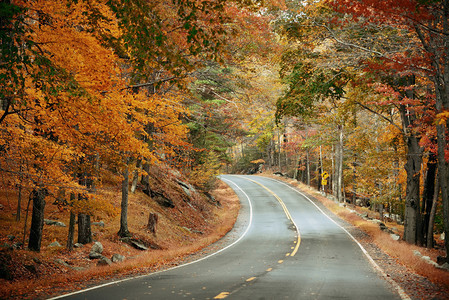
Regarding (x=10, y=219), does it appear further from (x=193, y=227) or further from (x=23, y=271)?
(x=193, y=227)

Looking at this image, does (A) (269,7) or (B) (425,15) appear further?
Result: (A) (269,7)

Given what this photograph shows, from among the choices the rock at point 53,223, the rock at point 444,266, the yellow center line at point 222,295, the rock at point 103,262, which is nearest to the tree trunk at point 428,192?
the rock at point 444,266

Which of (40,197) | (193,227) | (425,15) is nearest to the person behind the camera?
(425,15)

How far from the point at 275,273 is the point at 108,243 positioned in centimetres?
746

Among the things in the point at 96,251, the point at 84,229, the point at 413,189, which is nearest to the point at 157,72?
the point at 84,229

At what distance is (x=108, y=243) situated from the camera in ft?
48.0

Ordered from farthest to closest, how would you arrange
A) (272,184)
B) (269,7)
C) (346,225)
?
(272,184), (346,225), (269,7)

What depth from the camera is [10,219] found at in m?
14.3

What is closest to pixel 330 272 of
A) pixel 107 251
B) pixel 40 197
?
pixel 107 251

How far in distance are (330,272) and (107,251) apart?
8320mm

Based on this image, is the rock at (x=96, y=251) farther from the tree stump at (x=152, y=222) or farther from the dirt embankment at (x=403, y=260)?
the dirt embankment at (x=403, y=260)

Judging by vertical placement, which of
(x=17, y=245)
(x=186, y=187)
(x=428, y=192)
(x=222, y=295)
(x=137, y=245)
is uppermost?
(x=428, y=192)

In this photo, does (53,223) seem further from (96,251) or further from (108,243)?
(96,251)

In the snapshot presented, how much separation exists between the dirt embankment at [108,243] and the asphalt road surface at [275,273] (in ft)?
4.01
